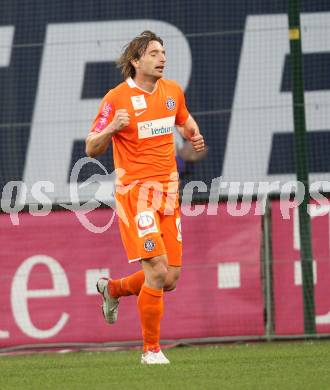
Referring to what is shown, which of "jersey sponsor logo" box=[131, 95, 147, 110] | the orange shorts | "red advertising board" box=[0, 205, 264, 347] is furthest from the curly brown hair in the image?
"red advertising board" box=[0, 205, 264, 347]

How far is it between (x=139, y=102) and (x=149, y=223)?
2.91 ft

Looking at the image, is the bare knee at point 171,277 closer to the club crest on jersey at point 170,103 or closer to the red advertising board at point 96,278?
the club crest on jersey at point 170,103

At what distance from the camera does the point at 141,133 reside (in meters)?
7.78

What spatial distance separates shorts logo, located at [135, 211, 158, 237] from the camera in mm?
7582

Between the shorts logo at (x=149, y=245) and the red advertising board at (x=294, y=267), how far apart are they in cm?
288

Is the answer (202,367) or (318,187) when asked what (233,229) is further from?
(202,367)

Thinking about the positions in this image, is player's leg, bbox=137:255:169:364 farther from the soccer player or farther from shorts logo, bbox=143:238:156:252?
shorts logo, bbox=143:238:156:252

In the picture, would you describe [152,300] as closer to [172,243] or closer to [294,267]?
[172,243]

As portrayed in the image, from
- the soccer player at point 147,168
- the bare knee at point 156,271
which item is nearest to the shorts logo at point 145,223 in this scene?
the soccer player at point 147,168

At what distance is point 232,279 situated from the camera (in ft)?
33.5


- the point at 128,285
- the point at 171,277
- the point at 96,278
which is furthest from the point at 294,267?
the point at 171,277

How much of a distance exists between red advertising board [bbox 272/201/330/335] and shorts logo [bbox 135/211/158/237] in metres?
2.86

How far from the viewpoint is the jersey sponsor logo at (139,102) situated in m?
7.83

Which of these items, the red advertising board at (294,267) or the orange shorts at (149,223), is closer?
the orange shorts at (149,223)
